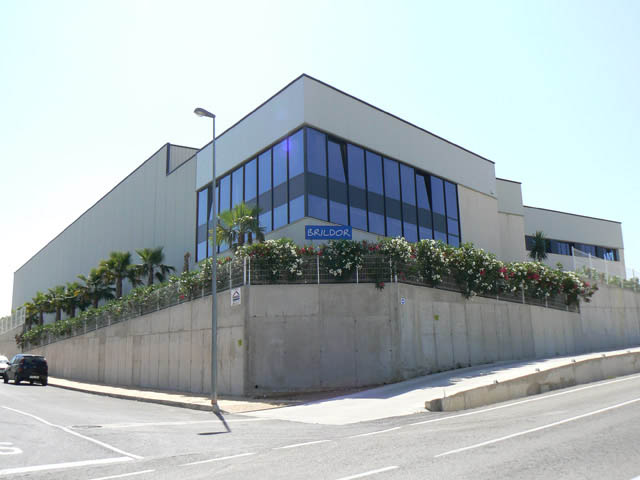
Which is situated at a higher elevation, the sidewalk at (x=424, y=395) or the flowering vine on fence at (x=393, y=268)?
the flowering vine on fence at (x=393, y=268)

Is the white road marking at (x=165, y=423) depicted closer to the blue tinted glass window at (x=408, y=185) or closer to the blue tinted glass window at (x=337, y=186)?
the blue tinted glass window at (x=337, y=186)

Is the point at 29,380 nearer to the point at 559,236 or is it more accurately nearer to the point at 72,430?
the point at 72,430

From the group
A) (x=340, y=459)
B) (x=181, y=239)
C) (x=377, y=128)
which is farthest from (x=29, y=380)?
(x=340, y=459)

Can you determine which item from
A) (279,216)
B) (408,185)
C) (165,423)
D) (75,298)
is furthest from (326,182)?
(75,298)

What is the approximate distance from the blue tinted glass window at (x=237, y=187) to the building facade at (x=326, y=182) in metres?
0.06

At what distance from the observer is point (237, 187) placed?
28766 mm

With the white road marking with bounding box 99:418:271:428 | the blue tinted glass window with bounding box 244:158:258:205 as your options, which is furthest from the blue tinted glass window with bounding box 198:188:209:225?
the white road marking with bounding box 99:418:271:428

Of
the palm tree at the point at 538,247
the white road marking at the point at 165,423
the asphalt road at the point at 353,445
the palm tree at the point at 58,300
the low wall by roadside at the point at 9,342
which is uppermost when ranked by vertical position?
the palm tree at the point at 538,247

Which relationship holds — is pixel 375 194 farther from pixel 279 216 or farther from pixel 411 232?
pixel 279 216

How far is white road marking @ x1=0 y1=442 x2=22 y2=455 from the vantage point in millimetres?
8508

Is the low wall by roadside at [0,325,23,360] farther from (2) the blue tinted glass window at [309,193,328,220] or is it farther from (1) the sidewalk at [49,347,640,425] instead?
(2) the blue tinted glass window at [309,193,328,220]

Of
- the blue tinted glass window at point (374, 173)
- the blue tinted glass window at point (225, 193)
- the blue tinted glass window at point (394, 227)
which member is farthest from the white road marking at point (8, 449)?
the blue tinted glass window at point (225, 193)

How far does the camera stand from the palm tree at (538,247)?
148 ft

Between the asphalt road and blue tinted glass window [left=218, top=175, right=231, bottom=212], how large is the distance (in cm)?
1726
